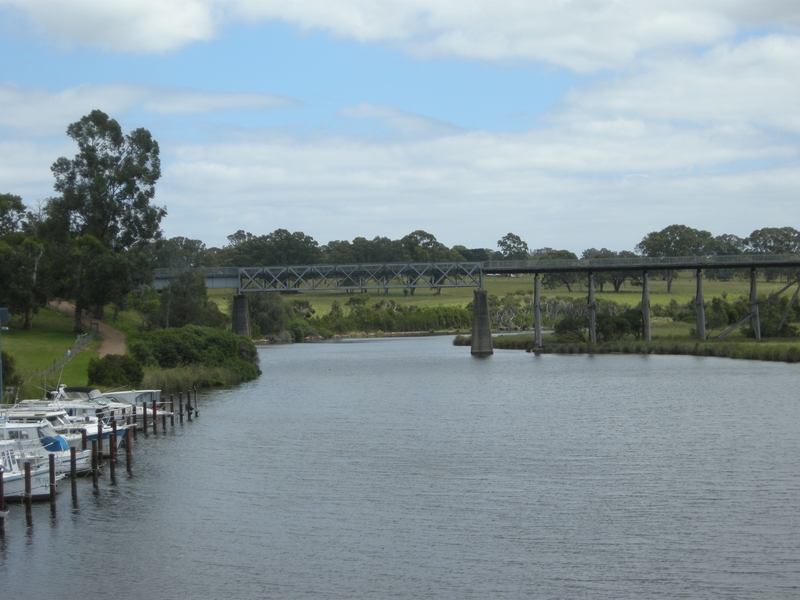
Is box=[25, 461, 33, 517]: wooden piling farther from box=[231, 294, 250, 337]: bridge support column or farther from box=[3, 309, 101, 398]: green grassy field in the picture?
box=[231, 294, 250, 337]: bridge support column

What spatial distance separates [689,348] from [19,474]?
85.2 m

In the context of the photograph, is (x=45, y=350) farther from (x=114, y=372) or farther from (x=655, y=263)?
(x=655, y=263)

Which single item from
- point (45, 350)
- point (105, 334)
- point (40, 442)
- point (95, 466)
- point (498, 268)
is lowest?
point (95, 466)

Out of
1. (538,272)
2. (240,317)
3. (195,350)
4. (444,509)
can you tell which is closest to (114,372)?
(195,350)

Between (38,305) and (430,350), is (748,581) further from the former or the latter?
(430,350)

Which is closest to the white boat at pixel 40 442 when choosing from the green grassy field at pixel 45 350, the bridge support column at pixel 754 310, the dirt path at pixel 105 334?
the green grassy field at pixel 45 350

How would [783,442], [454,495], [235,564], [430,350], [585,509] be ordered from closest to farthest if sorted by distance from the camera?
[235,564] < [585,509] < [454,495] < [783,442] < [430,350]

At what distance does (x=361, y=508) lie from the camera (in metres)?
34.3

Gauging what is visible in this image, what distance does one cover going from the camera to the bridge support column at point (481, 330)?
12094 cm

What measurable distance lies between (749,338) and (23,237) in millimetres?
81267

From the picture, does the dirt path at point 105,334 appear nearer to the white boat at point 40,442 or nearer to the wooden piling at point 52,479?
the white boat at point 40,442

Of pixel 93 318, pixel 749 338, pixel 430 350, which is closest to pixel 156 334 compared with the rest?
pixel 93 318

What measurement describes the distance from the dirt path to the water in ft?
88.9

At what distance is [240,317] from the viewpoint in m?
132
